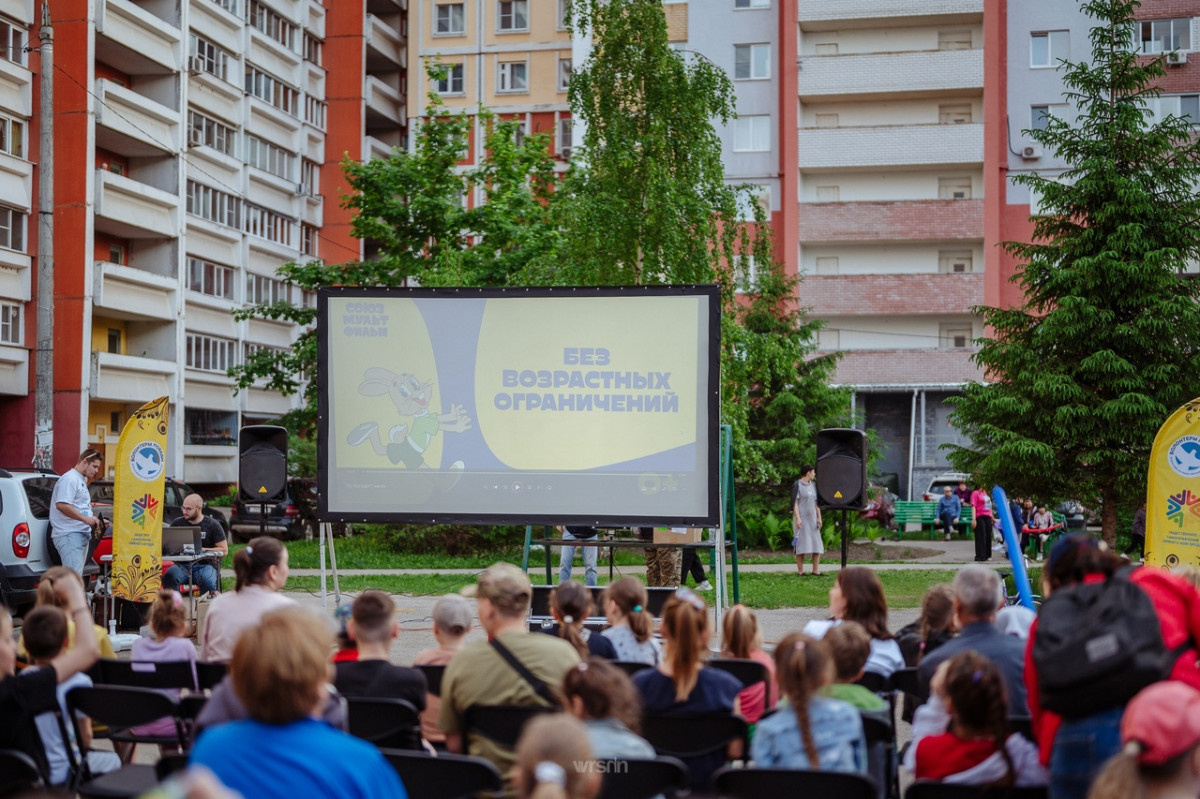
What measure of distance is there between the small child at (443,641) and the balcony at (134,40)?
35.1 meters

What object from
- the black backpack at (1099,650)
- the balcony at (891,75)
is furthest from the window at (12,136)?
the black backpack at (1099,650)

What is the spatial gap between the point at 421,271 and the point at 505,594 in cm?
2512

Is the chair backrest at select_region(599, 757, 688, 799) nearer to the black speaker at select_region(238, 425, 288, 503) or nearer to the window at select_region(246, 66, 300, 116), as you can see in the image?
the black speaker at select_region(238, 425, 288, 503)

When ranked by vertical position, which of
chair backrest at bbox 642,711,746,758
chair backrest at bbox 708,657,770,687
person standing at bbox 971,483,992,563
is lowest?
person standing at bbox 971,483,992,563

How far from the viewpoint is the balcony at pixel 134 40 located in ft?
120

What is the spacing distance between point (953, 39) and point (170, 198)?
27259 millimetres

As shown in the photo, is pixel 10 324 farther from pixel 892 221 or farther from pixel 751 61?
pixel 892 221

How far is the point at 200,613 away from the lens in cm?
1181

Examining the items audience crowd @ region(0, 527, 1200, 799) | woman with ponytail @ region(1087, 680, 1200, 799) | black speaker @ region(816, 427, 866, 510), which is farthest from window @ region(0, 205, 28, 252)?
woman with ponytail @ region(1087, 680, 1200, 799)

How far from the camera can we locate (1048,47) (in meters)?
43.6

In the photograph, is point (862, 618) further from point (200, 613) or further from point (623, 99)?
point (623, 99)

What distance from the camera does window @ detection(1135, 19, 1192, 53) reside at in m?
42.9

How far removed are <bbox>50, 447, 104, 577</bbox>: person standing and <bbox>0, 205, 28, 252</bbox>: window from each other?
2360 cm

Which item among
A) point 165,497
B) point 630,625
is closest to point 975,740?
point 630,625
